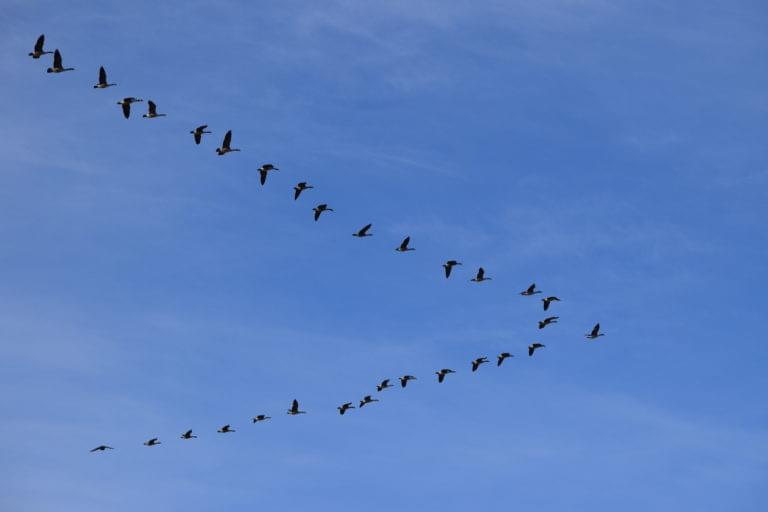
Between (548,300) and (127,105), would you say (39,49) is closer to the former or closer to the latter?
(127,105)

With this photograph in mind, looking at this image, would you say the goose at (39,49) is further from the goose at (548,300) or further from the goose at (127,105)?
the goose at (548,300)

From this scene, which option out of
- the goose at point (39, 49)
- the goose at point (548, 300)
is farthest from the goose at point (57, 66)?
the goose at point (548, 300)

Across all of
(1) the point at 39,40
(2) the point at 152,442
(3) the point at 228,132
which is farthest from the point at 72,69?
(2) the point at 152,442

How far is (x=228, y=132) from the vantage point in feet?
440

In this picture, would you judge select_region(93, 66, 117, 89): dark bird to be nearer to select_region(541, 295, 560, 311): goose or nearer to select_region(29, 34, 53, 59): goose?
select_region(29, 34, 53, 59): goose

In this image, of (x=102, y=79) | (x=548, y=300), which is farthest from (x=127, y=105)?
(x=548, y=300)

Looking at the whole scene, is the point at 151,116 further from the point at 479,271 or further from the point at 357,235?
the point at 479,271

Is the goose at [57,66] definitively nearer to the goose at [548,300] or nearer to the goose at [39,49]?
the goose at [39,49]

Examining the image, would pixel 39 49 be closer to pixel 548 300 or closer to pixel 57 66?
pixel 57 66

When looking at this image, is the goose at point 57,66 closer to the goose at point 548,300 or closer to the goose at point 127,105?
the goose at point 127,105

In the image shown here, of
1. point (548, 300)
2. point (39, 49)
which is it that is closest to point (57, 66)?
point (39, 49)

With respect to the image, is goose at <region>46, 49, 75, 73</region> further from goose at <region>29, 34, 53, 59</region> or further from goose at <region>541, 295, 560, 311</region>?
goose at <region>541, 295, 560, 311</region>

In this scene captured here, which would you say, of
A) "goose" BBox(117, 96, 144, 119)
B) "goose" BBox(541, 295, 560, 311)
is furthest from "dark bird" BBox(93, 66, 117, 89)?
"goose" BBox(541, 295, 560, 311)

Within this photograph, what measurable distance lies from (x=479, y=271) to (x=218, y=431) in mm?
28954
